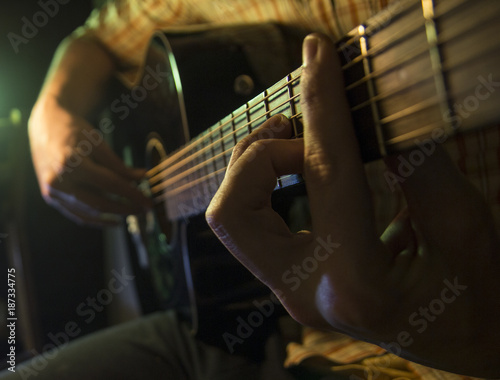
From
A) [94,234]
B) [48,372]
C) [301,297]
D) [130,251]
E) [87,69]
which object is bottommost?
[48,372]

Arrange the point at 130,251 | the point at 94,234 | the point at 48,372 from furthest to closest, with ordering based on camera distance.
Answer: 1. the point at 94,234
2. the point at 130,251
3. the point at 48,372

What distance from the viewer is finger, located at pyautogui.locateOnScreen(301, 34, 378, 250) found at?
318 mm

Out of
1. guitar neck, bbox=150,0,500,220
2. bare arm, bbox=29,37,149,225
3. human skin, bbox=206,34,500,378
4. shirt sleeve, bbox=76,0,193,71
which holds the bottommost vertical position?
human skin, bbox=206,34,500,378

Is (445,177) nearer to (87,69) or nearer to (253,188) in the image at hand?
(253,188)

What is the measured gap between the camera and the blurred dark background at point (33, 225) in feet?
4.35

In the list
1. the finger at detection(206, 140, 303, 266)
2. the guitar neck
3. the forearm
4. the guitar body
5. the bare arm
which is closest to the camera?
the guitar neck

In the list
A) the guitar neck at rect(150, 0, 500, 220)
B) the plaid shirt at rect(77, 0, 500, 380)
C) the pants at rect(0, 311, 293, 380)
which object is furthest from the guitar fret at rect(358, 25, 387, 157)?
the pants at rect(0, 311, 293, 380)

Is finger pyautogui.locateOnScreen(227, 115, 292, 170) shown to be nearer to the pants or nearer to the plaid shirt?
the plaid shirt

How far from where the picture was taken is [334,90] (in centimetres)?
32

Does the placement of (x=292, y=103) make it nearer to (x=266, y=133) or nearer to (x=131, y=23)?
(x=266, y=133)

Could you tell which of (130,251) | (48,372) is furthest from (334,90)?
(130,251)

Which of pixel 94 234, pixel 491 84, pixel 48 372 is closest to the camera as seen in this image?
pixel 491 84

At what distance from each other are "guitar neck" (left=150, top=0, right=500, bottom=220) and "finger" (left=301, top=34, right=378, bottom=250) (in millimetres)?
16

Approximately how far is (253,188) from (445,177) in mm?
179
